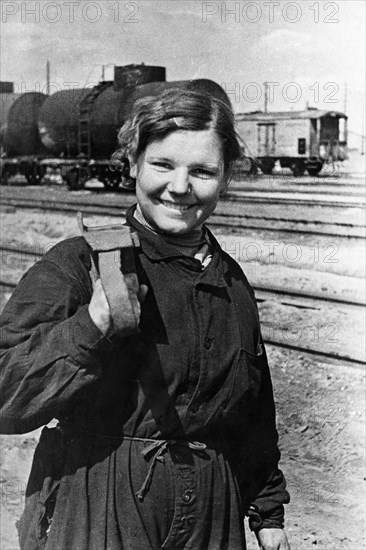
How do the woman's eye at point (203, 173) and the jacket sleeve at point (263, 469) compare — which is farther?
the jacket sleeve at point (263, 469)

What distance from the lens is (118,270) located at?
1541 mm

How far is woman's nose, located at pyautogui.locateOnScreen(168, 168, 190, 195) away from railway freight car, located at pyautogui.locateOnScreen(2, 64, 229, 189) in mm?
→ 12489

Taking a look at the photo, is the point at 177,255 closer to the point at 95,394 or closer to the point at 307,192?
the point at 95,394

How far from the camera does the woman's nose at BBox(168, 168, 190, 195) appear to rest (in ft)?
5.87

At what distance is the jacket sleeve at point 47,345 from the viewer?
5.35 feet

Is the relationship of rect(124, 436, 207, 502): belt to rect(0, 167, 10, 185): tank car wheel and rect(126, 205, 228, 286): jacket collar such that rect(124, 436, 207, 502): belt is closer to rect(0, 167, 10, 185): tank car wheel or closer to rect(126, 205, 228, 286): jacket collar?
rect(126, 205, 228, 286): jacket collar

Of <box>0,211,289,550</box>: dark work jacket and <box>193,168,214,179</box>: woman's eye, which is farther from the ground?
<box>193,168,214,179</box>: woman's eye

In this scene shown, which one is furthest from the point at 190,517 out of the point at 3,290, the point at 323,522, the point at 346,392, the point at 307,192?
the point at 307,192

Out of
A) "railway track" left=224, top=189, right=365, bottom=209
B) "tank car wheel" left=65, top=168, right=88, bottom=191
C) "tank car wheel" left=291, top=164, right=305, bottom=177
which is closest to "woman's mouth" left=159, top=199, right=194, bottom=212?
"railway track" left=224, top=189, right=365, bottom=209

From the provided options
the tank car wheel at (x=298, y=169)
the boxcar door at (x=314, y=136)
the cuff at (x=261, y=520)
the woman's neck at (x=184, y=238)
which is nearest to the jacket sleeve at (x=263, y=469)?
the cuff at (x=261, y=520)

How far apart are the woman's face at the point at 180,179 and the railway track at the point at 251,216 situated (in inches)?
325

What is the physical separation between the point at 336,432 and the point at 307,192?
469 inches

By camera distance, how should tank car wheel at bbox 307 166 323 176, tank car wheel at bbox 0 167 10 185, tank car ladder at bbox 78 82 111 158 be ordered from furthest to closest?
tank car wheel at bbox 307 166 323 176, tank car wheel at bbox 0 167 10 185, tank car ladder at bbox 78 82 111 158

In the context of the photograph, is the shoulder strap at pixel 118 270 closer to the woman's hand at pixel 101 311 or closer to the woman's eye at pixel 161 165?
the woman's hand at pixel 101 311
